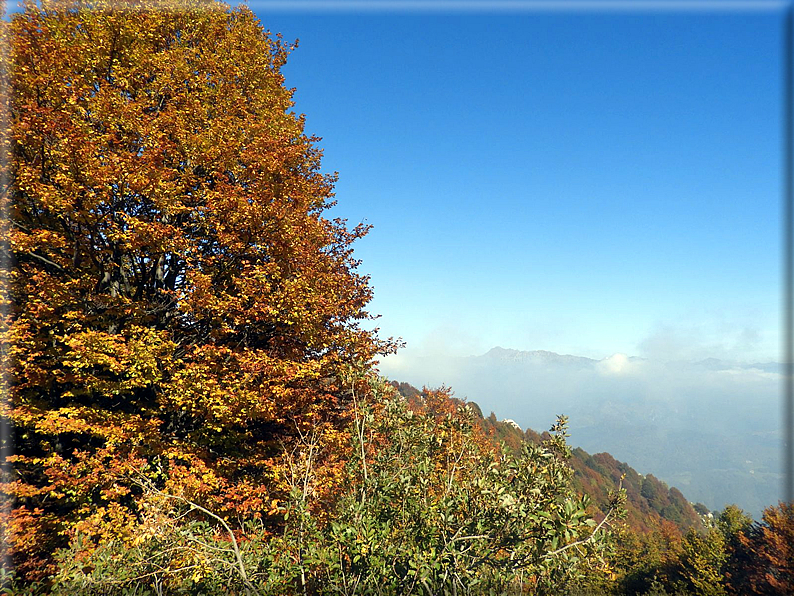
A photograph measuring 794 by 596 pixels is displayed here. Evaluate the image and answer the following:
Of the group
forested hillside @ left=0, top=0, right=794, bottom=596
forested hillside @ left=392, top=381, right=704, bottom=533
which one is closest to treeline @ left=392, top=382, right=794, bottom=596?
forested hillside @ left=0, top=0, right=794, bottom=596

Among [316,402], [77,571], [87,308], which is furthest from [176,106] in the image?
[77,571]

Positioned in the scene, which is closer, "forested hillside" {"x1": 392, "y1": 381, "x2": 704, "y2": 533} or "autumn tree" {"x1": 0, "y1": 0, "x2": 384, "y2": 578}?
"autumn tree" {"x1": 0, "y1": 0, "x2": 384, "y2": 578}

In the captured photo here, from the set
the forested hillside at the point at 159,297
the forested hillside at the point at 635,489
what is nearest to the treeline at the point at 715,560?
the forested hillside at the point at 159,297

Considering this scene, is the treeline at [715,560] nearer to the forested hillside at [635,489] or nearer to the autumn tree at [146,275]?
the autumn tree at [146,275]

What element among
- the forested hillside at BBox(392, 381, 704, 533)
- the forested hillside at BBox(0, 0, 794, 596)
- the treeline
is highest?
the forested hillside at BBox(0, 0, 794, 596)

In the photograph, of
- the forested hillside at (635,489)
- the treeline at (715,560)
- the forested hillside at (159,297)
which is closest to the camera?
the forested hillside at (159,297)

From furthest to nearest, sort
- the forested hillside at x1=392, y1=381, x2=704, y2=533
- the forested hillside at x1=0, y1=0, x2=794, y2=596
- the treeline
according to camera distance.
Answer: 1. the forested hillside at x1=392, y1=381, x2=704, y2=533
2. the treeline
3. the forested hillside at x1=0, y1=0, x2=794, y2=596

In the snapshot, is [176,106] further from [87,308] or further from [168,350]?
[168,350]

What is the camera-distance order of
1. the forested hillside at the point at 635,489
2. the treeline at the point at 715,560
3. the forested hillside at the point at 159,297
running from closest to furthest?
the forested hillside at the point at 159,297, the treeline at the point at 715,560, the forested hillside at the point at 635,489

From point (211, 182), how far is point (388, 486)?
33.0 ft

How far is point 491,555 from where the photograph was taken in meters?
4.18

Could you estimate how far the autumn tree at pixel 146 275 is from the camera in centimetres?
872

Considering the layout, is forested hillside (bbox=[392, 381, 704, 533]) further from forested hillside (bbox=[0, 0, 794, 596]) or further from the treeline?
forested hillside (bbox=[0, 0, 794, 596])

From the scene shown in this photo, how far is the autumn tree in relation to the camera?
8.72m
